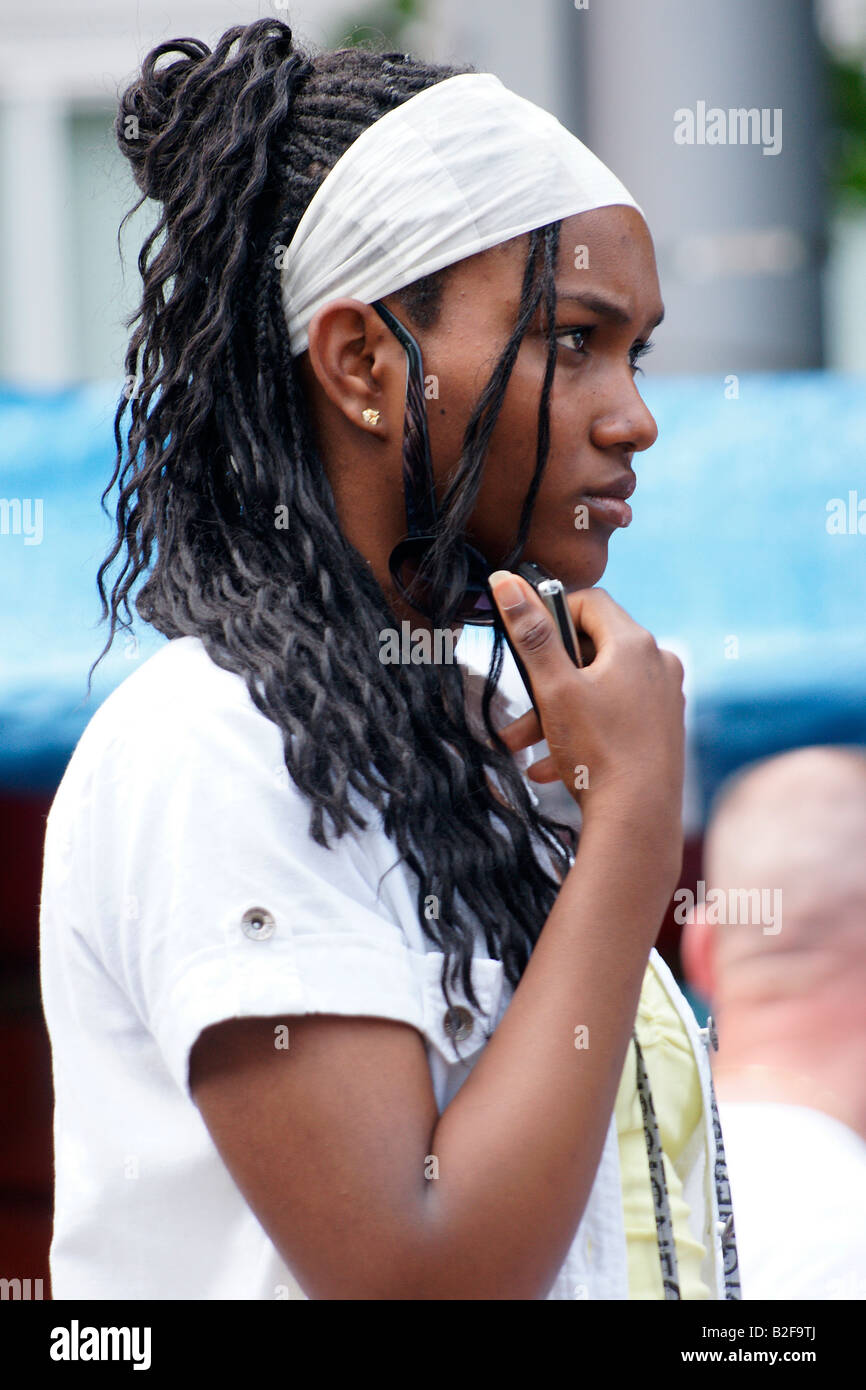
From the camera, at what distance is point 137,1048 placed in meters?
1.32

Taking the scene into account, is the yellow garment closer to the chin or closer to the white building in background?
the chin

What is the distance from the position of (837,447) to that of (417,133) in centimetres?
169

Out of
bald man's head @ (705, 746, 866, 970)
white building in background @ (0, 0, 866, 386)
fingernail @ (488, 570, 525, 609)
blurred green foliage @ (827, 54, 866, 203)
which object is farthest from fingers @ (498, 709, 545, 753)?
blurred green foliage @ (827, 54, 866, 203)

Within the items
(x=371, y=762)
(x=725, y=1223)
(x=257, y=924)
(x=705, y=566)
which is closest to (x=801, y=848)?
(x=705, y=566)

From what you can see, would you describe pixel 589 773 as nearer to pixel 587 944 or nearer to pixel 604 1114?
pixel 587 944

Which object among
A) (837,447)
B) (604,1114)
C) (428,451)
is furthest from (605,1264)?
(837,447)

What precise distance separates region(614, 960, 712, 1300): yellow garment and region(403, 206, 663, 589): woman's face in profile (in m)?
0.47

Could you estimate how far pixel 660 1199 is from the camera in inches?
57.9

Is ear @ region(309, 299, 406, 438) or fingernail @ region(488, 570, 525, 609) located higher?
ear @ region(309, 299, 406, 438)

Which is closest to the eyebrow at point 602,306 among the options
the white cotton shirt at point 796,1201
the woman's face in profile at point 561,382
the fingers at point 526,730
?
the woman's face in profile at point 561,382

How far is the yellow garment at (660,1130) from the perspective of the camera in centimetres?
145

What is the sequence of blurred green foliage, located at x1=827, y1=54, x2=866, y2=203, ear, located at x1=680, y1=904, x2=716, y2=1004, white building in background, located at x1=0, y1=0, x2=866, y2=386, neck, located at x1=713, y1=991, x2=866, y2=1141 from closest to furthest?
neck, located at x1=713, y1=991, x2=866, y2=1141 → ear, located at x1=680, y1=904, x2=716, y2=1004 → white building in background, located at x1=0, y1=0, x2=866, y2=386 → blurred green foliage, located at x1=827, y1=54, x2=866, y2=203

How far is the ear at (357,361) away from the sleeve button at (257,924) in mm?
516

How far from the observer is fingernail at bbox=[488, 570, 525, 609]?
1.38m
